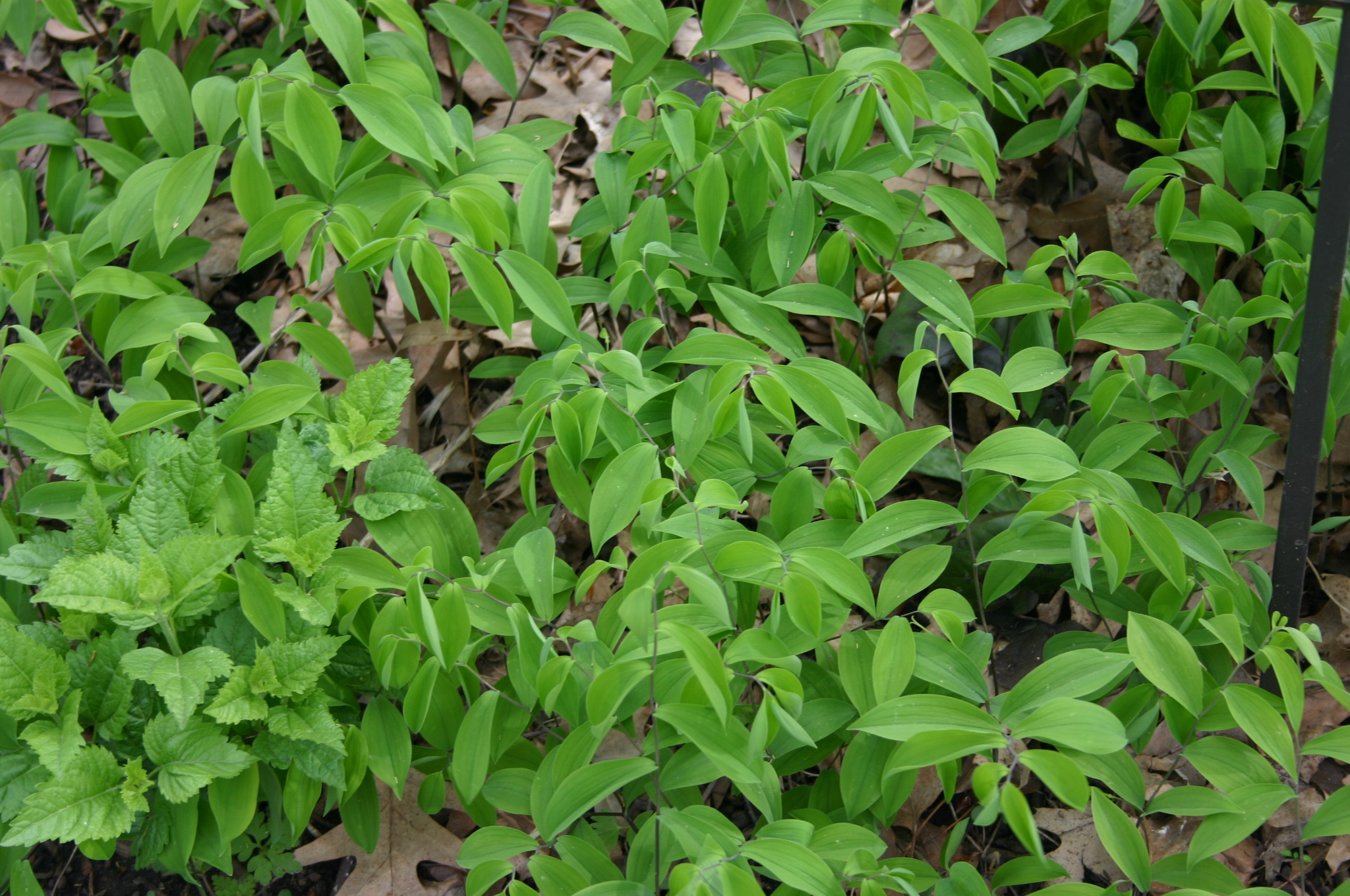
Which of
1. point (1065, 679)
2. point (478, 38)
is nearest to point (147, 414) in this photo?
point (478, 38)

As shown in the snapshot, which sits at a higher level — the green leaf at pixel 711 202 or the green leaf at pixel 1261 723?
the green leaf at pixel 711 202

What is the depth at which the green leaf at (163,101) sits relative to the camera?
6.33 ft

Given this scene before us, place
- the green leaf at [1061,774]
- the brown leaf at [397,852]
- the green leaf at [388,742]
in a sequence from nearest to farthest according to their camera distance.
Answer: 1. the green leaf at [1061,774]
2. the green leaf at [388,742]
3. the brown leaf at [397,852]

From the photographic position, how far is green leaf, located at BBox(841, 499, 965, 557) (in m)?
1.38

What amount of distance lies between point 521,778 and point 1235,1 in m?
1.70

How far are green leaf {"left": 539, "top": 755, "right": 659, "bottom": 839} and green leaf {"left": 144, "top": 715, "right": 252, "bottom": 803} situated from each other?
1.55 feet

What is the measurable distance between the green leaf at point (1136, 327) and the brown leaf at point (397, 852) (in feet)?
4.62

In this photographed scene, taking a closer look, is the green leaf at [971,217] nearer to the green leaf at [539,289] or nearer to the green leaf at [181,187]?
the green leaf at [539,289]

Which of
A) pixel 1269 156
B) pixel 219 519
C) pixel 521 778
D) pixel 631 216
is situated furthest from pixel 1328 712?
pixel 219 519

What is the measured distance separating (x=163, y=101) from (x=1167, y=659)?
2011 mm

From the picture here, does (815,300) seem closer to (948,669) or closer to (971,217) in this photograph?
(971,217)

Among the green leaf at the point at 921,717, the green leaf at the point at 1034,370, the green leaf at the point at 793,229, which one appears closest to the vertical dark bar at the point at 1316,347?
the green leaf at the point at 1034,370

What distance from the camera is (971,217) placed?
1701mm

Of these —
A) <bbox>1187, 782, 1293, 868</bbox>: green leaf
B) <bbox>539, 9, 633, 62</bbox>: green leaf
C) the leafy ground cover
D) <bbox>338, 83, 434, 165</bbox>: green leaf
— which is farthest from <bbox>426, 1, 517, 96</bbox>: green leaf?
<bbox>1187, 782, 1293, 868</bbox>: green leaf
